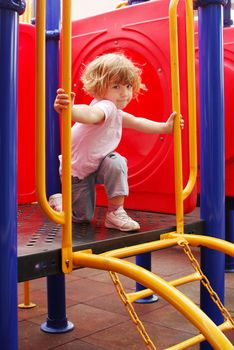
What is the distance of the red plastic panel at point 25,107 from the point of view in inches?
108

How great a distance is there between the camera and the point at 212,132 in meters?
2.11

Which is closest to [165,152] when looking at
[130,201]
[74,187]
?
[130,201]

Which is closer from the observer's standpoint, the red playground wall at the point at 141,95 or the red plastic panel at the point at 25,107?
the red playground wall at the point at 141,95

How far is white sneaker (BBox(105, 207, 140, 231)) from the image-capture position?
182 cm

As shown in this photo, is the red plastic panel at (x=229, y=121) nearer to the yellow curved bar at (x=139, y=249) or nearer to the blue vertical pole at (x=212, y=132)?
the blue vertical pole at (x=212, y=132)

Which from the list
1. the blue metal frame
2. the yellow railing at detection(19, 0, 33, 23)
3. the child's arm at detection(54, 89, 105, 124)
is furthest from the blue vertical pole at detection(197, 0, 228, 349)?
the yellow railing at detection(19, 0, 33, 23)

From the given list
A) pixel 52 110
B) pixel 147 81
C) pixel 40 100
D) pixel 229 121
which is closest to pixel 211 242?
pixel 40 100

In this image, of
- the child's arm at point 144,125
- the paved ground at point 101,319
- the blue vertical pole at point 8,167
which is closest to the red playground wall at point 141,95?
the child's arm at point 144,125

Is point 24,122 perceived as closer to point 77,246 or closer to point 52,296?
point 52,296

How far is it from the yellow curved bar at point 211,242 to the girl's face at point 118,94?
0.59 m

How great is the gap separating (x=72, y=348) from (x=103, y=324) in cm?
34

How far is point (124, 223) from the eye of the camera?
1844mm

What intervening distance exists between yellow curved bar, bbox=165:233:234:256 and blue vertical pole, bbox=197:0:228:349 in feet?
0.93

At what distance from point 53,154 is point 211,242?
1058mm
